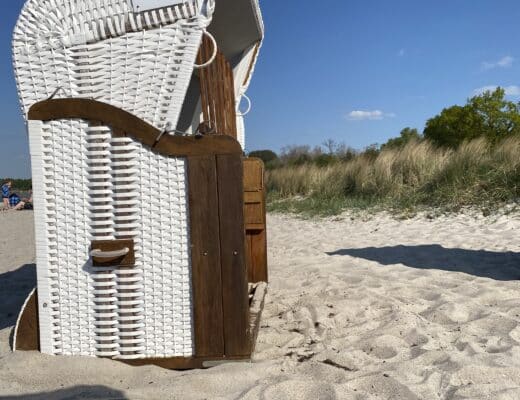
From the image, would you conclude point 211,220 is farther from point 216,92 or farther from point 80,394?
point 216,92

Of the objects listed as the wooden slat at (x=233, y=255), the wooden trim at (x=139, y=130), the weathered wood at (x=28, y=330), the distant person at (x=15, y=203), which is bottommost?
the distant person at (x=15, y=203)

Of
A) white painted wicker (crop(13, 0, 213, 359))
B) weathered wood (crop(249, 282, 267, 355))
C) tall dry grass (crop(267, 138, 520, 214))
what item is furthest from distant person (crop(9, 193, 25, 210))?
white painted wicker (crop(13, 0, 213, 359))

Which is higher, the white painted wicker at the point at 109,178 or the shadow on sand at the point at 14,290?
the white painted wicker at the point at 109,178

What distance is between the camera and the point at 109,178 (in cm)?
199

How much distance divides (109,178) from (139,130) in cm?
24

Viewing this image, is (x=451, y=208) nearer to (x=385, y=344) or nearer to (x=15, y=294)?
(x=385, y=344)

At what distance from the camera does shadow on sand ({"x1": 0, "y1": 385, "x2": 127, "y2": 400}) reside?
5.68 feet

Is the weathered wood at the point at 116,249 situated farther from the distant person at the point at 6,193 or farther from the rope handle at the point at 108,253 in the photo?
the distant person at the point at 6,193

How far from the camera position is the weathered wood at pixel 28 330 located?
2094 mm

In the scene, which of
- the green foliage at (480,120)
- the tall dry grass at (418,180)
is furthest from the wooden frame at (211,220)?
the green foliage at (480,120)

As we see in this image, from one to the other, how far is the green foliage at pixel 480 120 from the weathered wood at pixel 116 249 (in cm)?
1465

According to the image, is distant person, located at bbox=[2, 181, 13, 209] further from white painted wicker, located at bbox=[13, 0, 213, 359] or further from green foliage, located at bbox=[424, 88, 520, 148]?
white painted wicker, located at bbox=[13, 0, 213, 359]

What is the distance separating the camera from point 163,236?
2.01m

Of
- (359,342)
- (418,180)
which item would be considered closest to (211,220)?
(359,342)
